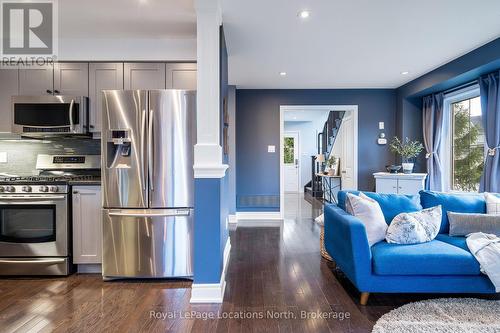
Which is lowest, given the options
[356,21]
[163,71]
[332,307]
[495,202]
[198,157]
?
[332,307]

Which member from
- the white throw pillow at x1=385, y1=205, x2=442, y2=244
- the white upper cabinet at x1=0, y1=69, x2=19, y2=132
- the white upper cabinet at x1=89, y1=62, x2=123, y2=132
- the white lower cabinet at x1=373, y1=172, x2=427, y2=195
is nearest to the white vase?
the white lower cabinet at x1=373, y1=172, x2=427, y2=195

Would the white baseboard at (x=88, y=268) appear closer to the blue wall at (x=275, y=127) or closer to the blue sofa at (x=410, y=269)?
the blue sofa at (x=410, y=269)

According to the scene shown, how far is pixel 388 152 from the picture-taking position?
18.0ft

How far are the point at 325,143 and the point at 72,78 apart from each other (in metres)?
7.35

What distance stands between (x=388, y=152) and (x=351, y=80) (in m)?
1.68

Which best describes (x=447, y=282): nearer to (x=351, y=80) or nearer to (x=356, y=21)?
(x=356, y=21)

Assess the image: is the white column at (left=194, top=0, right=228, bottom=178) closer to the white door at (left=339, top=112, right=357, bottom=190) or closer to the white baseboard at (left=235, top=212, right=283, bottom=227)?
the white baseboard at (left=235, top=212, right=283, bottom=227)

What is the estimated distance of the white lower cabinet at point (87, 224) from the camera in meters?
2.88

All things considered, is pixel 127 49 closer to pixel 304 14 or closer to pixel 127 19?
pixel 127 19

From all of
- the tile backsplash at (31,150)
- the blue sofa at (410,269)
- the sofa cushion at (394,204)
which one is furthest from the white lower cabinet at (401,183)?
the tile backsplash at (31,150)

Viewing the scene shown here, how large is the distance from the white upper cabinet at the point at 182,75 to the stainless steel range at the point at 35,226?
4.92ft

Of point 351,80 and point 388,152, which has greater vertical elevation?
point 351,80

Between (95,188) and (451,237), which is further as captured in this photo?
(95,188)

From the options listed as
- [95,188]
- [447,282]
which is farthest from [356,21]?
[95,188]
